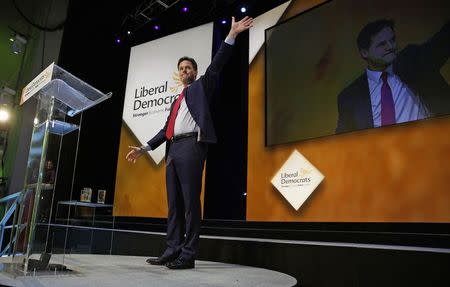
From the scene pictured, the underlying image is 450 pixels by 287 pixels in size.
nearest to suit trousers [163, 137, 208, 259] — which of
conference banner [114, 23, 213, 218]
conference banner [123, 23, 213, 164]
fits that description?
conference banner [114, 23, 213, 218]

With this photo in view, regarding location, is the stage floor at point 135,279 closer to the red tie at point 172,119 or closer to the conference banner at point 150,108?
the red tie at point 172,119

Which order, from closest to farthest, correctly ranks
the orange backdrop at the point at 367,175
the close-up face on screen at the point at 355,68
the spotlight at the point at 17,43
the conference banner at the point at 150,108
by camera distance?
1. the orange backdrop at the point at 367,175
2. the close-up face on screen at the point at 355,68
3. the conference banner at the point at 150,108
4. the spotlight at the point at 17,43

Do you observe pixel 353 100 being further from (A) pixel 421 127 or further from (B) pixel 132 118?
(B) pixel 132 118

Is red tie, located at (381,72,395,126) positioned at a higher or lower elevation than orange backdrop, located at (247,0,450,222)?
higher

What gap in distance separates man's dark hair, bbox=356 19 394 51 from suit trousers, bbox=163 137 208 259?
6.02ft

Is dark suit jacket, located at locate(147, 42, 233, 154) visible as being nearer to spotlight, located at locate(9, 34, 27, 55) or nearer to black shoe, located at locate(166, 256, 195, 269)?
black shoe, located at locate(166, 256, 195, 269)

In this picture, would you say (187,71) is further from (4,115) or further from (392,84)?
(4,115)

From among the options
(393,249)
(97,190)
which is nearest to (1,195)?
(97,190)

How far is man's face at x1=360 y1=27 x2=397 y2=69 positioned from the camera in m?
2.89

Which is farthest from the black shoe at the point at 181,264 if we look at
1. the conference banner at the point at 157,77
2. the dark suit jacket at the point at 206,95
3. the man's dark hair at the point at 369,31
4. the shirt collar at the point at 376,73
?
the conference banner at the point at 157,77

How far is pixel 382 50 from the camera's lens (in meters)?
2.95

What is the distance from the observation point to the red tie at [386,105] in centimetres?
282

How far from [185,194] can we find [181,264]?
14.7 inches

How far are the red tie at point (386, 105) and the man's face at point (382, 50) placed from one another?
0.12m
